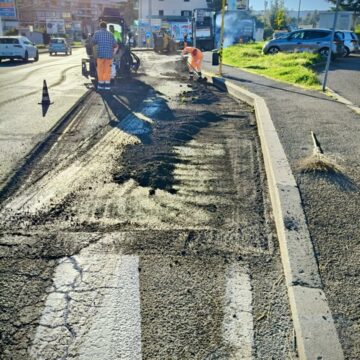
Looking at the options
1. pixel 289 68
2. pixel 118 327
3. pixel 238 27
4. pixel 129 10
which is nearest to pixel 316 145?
pixel 118 327

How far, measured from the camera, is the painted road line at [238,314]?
2.62 meters

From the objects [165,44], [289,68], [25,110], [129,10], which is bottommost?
[25,110]

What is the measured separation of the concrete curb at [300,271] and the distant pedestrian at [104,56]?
8.31m

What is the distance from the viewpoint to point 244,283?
3248 millimetres

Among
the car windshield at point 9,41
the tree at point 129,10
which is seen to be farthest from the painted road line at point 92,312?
the tree at point 129,10

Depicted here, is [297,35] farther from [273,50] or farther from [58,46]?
[58,46]

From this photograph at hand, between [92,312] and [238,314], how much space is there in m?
1.06

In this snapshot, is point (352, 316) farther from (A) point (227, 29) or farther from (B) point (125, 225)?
(A) point (227, 29)

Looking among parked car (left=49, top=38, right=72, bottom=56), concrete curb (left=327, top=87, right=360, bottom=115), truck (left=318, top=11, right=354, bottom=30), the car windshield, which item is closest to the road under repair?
concrete curb (left=327, top=87, right=360, bottom=115)

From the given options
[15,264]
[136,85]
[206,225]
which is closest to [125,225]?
[206,225]

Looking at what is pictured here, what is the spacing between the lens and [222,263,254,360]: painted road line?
262 cm

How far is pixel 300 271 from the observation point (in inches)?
127

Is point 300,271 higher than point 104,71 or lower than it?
lower

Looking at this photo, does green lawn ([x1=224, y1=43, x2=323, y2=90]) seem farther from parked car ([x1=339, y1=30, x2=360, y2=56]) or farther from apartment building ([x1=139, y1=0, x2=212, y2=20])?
apartment building ([x1=139, y1=0, x2=212, y2=20])
